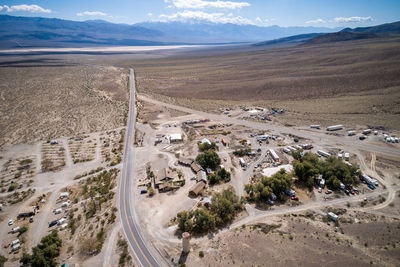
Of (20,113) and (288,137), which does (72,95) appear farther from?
(288,137)

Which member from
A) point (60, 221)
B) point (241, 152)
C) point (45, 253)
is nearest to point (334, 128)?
point (241, 152)

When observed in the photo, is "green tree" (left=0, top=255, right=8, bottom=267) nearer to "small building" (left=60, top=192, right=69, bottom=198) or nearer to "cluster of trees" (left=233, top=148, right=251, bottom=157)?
"small building" (left=60, top=192, right=69, bottom=198)

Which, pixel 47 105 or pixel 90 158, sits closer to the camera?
pixel 90 158

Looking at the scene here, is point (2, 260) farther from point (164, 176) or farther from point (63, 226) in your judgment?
point (164, 176)

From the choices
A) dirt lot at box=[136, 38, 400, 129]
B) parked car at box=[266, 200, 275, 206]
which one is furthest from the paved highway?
dirt lot at box=[136, 38, 400, 129]

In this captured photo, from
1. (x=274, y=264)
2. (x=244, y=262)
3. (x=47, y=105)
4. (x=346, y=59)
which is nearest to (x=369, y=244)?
(x=274, y=264)

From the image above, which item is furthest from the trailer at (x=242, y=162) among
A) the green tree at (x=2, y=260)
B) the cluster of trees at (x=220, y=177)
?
the green tree at (x=2, y=260)

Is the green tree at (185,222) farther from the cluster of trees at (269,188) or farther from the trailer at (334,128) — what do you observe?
the trailer at (334,128)
